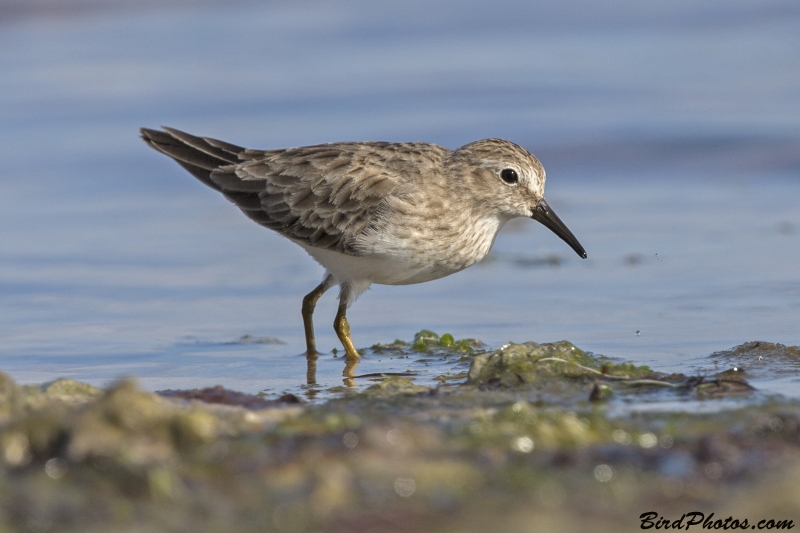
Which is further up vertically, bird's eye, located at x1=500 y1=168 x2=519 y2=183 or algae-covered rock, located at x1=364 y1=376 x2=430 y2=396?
bird's eye, located at x1=500 y1=168 x2=519 y2=183

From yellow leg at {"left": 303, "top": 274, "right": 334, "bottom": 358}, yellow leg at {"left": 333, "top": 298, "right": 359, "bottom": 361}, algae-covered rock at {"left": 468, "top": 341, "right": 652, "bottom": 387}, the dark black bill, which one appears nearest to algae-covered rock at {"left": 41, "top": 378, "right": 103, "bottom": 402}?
algae-covered rock at {"left": 468, "top": 341, "right": 652, "bottom": 387}

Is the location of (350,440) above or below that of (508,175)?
below

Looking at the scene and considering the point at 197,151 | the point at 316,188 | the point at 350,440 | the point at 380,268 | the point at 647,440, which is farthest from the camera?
the point at 197,151

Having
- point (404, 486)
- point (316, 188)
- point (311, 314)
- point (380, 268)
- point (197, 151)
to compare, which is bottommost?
point (404, 486)

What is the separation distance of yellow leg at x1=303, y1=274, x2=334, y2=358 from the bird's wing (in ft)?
1.36

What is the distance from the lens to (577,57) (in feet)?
49.7

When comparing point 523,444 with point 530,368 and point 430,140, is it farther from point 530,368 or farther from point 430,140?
point 430,140

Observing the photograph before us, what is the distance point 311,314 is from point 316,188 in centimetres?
84

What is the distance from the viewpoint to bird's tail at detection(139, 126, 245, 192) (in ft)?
25.8

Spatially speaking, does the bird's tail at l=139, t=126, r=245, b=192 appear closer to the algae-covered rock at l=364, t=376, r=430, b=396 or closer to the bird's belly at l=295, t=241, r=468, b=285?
the bird's belly at l=295, t=241, r=468, b=285

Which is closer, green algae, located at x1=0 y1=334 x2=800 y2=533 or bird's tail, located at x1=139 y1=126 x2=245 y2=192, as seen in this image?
green algae, located at x1=0 y1=334 x2=800 y2=533

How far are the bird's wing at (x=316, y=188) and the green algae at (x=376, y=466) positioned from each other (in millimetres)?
2812

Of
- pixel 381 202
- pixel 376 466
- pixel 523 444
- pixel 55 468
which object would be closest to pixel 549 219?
pixel 381 202

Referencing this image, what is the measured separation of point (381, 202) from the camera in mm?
7074
